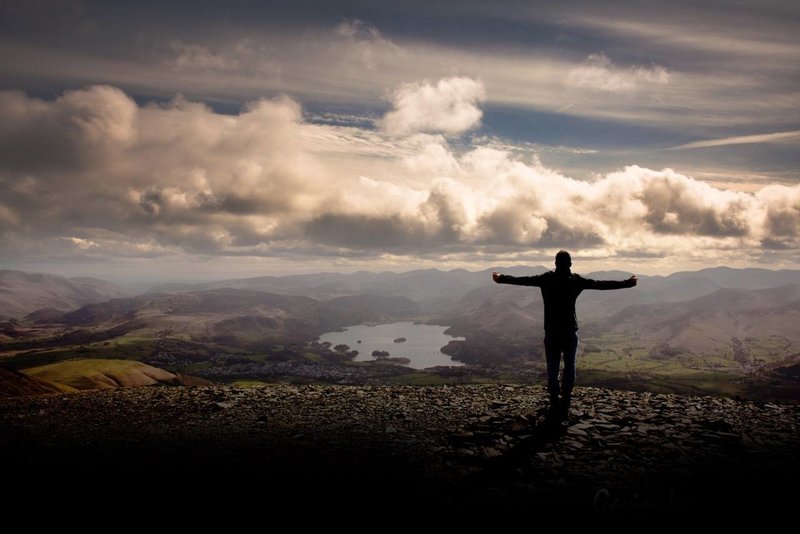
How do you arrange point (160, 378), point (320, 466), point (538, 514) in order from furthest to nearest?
point (160, 378)
point (320, 466)
point (538, 514)

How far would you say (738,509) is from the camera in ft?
26.2

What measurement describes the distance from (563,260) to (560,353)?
9.81 feet

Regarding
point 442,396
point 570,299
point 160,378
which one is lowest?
point 160,378

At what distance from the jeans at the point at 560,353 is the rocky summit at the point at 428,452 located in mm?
1199

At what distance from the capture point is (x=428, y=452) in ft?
36.7

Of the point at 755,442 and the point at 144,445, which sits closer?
the point at 755,442

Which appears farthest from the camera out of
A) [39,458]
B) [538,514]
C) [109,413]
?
[109,413]

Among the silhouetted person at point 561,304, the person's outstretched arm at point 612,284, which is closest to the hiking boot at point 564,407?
the silhouetted person at point 561,304

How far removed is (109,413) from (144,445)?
4963 millimetres

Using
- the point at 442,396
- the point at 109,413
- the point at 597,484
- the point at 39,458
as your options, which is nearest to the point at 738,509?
the point at 597,484

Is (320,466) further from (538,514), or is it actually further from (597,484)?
(597,484)

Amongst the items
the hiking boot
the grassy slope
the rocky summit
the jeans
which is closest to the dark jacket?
the jeans

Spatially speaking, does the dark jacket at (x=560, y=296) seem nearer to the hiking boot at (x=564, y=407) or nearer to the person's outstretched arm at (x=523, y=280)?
the person's outstretched arm at (x=523, y=280)

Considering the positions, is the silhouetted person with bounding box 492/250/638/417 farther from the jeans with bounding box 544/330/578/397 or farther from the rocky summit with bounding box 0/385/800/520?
the rocky summit with bounding box 0/385/800/520
